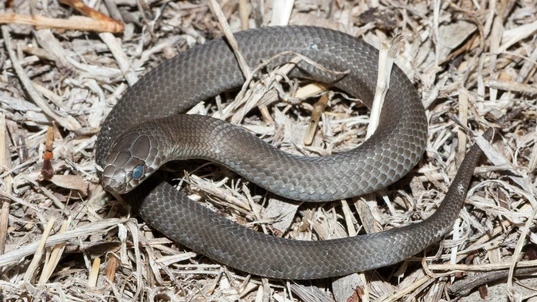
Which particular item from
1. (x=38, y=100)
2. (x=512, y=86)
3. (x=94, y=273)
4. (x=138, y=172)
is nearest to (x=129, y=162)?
(x=138, y=172)

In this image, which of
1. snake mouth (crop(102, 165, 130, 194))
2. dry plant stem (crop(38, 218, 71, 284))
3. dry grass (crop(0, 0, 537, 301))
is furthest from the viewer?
dry grass (crop(0, 0, 537, 301))

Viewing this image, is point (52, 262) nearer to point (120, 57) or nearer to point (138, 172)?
point (138, 172)

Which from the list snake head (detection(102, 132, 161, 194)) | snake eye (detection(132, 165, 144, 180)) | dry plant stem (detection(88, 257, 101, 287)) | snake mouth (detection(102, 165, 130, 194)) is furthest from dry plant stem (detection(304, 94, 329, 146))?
dry plant stem (detection(88, 257, 101, 287))

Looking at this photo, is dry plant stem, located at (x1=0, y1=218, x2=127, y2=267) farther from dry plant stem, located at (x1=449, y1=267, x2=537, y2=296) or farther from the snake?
dry plant stem, located at (x1=449, y1=267, x2=537, y2=296)

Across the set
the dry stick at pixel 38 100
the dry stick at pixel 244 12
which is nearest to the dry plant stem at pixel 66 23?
the dry stick at pixel 38 100

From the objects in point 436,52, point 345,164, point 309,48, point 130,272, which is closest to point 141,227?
point 130,272

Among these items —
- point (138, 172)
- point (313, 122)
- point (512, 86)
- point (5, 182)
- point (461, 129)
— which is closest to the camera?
point (138, 172)
